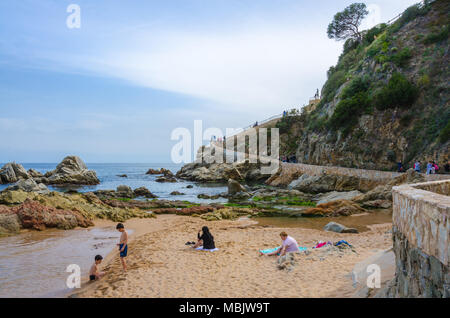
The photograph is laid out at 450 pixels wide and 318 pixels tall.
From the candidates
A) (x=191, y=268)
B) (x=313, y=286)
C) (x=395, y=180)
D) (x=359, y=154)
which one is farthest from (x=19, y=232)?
(x=359, y=154)

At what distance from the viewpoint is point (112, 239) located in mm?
13508

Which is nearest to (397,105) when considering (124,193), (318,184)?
(318,184)

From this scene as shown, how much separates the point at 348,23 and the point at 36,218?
201 feet

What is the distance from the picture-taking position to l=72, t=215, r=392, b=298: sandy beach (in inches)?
283

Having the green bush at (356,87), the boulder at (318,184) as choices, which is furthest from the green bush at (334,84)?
the boulder at (318,184)

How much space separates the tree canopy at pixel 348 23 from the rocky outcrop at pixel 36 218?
2213 inches

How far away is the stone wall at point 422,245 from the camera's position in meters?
3.40

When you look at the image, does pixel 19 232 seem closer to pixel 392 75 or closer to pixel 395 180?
pixel 395 180

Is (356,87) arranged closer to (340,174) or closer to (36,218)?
(340,174)

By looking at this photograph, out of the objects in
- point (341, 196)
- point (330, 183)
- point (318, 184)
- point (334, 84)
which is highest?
point (334, 84)

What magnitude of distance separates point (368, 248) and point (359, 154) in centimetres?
2397

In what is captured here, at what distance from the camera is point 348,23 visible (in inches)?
2292

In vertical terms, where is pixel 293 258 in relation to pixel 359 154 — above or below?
below

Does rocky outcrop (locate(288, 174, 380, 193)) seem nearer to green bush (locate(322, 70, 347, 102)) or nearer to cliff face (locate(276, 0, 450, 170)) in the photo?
cliff face (locate(276, 0, 450, 170))
